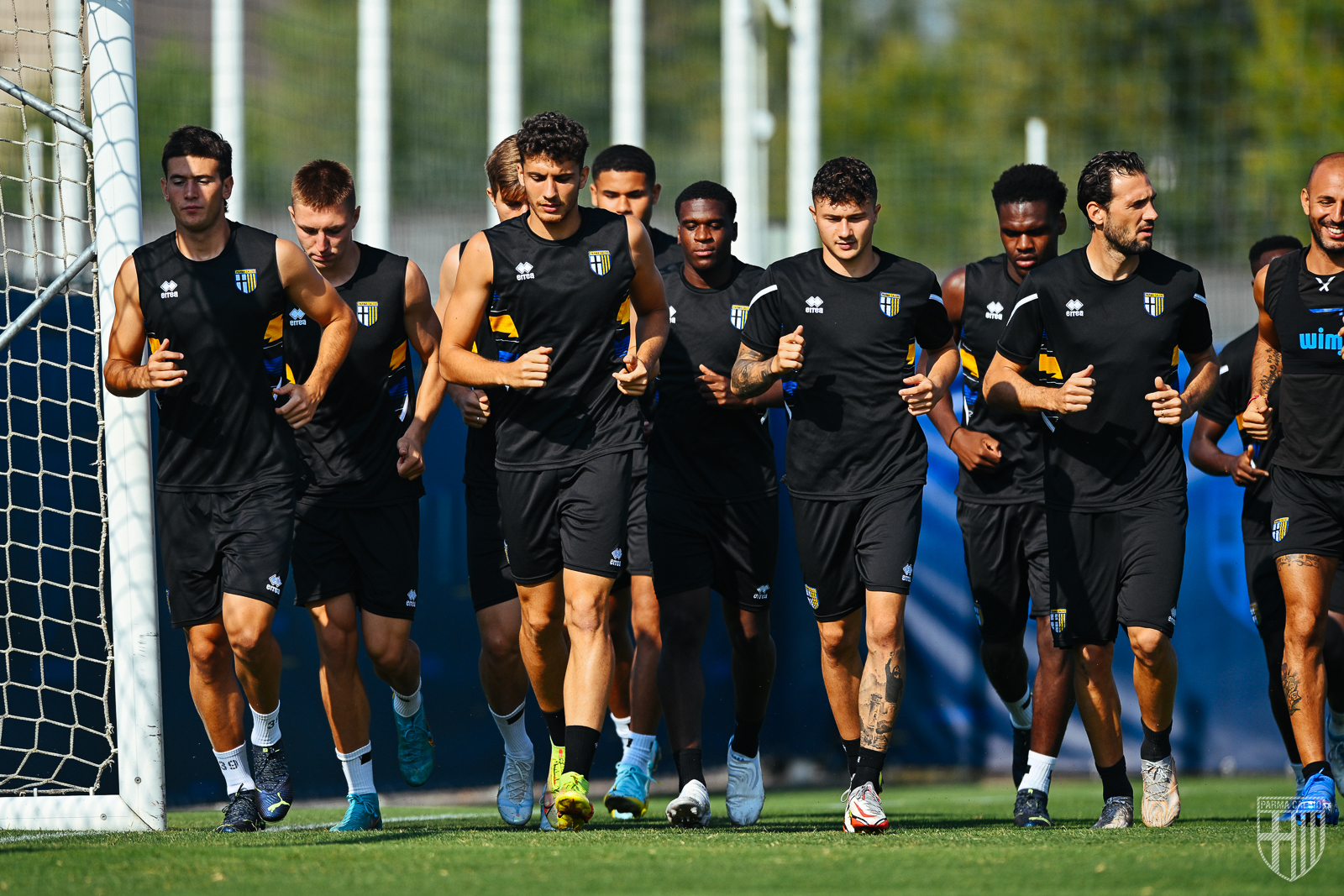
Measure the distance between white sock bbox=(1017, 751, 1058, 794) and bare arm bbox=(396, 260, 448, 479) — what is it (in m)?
3.06

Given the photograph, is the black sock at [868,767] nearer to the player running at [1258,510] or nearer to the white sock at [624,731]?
the white sock at [624,731]

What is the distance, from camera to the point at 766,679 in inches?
295

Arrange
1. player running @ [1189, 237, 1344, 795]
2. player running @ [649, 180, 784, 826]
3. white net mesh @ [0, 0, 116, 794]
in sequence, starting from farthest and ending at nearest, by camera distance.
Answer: white net mesh @ [0, 0, 116, 794]
player running @ [1189, 237, 1344, 795]
player running @ [649, 180, 784, 826]

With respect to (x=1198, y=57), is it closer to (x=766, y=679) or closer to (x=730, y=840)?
(x=766, y=679)

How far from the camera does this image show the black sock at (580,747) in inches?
244

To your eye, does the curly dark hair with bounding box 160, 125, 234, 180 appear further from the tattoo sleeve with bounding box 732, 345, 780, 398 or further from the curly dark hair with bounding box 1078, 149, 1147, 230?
the curly dark hair with bounding box 1078, 149, 1147, 230

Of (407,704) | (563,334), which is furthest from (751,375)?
(407,704)

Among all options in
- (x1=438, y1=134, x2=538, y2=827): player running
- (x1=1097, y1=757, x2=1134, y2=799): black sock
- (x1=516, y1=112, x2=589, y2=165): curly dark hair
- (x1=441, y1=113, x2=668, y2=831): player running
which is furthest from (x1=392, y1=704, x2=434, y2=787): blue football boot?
(x1=1097, y1=757, x2=1134, y2=799): black sock

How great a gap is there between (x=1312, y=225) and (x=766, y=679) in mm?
3144

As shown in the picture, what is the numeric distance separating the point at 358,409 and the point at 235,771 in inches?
66.3

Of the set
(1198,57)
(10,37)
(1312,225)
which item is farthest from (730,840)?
(1198,57)

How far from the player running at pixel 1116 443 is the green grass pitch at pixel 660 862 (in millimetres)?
592

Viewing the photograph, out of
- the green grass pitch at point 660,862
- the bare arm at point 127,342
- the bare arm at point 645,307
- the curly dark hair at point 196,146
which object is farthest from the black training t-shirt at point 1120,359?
the bare arm at point 127,342

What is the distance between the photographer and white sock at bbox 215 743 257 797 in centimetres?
667
